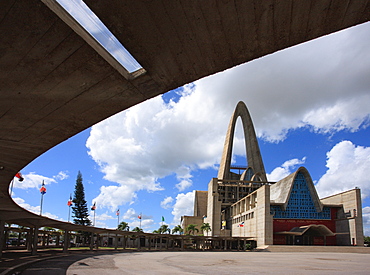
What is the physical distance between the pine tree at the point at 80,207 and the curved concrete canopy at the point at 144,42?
231ft

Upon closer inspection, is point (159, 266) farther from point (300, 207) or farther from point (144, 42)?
point (300, 207)

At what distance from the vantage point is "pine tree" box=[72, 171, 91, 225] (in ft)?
236

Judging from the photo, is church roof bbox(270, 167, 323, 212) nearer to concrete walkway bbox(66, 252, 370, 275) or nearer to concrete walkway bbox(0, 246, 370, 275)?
concrete walkway bbox(0, 246, 370, 275)

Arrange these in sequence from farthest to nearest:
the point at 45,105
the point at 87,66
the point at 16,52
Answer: the point at 45,105
the point at 87,66
the point at 16,52

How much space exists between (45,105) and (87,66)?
6.44 feet

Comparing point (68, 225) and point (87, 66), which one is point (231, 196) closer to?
point (68, 225)

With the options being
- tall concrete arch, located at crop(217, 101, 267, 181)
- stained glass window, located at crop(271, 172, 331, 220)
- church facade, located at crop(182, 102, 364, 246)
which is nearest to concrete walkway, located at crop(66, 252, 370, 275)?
church facade, located at crop(182, 102, 364, 246)

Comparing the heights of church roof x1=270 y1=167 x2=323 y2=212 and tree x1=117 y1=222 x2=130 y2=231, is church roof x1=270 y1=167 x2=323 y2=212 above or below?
above

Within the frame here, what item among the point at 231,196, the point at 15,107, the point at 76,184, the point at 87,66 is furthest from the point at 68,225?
the point at 231,196

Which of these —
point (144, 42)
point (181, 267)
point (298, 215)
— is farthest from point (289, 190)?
point (144, 42)

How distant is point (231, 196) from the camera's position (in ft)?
281

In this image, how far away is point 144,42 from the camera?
439 cm

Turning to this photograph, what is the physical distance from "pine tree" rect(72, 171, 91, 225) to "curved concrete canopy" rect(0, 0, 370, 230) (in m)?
70.5

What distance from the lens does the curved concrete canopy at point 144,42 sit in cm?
377
